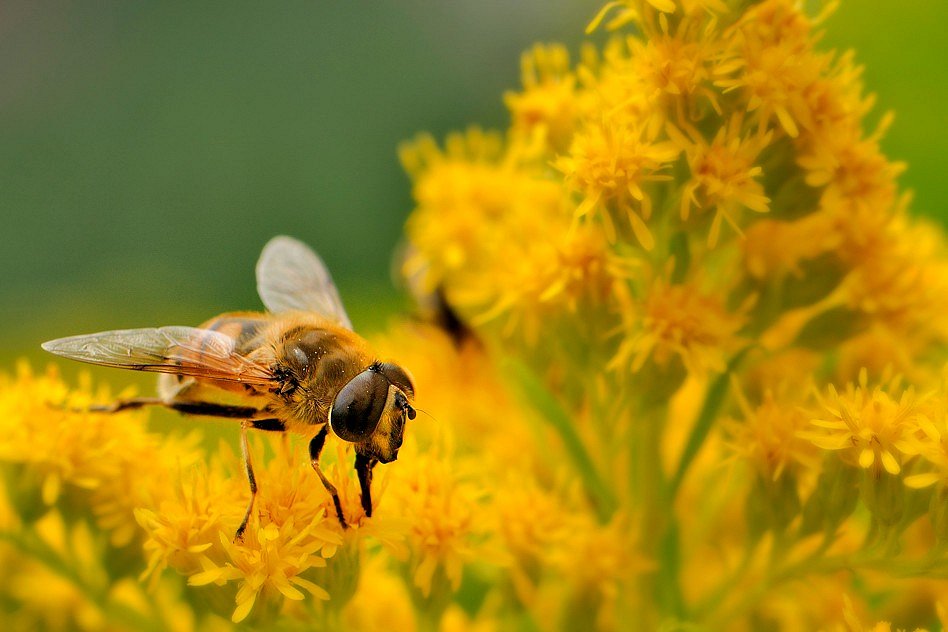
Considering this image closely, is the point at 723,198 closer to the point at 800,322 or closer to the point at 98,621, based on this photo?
the point at 800,322

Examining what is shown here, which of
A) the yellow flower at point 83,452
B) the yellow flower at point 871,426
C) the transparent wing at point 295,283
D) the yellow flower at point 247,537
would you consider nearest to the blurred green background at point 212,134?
the transparent wing at point 295,283

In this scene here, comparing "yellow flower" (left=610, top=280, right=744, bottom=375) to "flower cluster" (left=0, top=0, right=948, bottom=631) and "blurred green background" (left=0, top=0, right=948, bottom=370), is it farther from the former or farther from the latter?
"blurred green background" (left=0, top=0, right=948, bottom=370)

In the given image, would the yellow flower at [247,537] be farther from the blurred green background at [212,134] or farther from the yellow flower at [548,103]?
the blurred green background at [212,134]

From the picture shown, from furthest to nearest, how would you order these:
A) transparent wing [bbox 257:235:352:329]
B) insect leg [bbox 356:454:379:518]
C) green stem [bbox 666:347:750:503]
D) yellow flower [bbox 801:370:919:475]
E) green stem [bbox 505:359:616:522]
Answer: transparent wing [bbox 257:235:352:329], green stem [bbox 505:359:616:522], green stem [bbox 666:347:750:503], insect leg [bbox 356:454:379:518], yellow flower [bbox 801:370:919:475]

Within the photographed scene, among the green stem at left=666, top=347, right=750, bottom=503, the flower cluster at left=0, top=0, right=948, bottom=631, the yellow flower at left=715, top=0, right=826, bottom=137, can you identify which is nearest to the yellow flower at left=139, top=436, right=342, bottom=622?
the flower cluster at left=0, top=0, right=948, bottom=631

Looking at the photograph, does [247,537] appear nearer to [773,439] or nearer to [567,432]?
[567,432]

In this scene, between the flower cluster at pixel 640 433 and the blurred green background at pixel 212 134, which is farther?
the blurred green background at pixel 212 134

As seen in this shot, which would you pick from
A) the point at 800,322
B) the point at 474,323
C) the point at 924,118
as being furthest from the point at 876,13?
the point at 474,323

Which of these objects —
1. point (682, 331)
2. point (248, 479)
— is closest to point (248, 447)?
point (248, 479)
